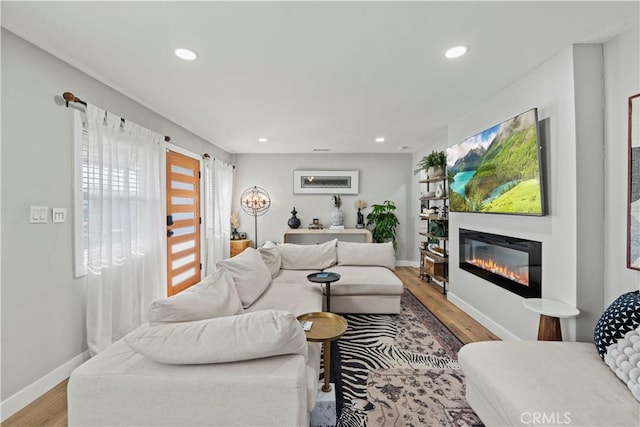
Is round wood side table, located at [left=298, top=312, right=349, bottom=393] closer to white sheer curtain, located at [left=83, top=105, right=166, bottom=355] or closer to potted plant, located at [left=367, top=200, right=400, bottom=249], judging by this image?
white sheer curtain, located at [left=83, top=105, right=166, bottom=355]

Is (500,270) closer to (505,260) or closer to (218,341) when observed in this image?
(505,260)

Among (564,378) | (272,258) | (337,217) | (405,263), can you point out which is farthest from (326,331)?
(405,263)

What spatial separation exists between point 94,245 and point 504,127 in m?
3.79

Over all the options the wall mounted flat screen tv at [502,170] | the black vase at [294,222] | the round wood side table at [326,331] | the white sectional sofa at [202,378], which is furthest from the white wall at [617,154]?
the black vase at [294,222]

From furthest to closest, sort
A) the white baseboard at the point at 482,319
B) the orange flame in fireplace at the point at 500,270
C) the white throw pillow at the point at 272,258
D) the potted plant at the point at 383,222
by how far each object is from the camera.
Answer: the potted plant at the point at 383,222 → the white throw pillow at the point at 272,258 → the white baseboard at the point at 482,319 → the orange flame in fireplace at the point at 500,270

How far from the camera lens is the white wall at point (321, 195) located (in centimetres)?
600

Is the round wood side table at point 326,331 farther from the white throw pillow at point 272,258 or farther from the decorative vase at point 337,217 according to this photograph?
the decorative vase at point 337,217

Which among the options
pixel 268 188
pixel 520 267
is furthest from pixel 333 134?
pixel 520 267

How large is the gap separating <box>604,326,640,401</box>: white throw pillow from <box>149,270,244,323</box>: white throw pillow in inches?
83.5

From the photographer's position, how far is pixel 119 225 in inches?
103

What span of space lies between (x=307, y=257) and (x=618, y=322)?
299cm

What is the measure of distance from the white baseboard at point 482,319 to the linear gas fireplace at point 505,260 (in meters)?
0.41

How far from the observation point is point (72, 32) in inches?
70.8

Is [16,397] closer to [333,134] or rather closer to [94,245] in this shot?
[94,245]
